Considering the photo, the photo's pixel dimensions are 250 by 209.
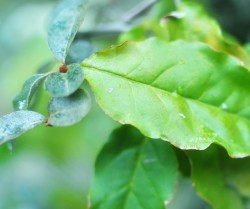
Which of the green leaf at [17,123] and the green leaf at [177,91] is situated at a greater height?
the green leaf at [17,123]

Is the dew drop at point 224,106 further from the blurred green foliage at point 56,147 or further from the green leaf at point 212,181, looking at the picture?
the blurred green foliage at point 56,147

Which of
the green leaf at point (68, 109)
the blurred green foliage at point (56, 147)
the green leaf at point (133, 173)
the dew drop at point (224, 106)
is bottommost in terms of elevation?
the blurred green foliage at point (56, 147)

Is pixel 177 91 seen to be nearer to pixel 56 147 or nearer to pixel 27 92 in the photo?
pixel 27 92

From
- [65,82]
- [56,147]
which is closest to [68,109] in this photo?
[65,82]

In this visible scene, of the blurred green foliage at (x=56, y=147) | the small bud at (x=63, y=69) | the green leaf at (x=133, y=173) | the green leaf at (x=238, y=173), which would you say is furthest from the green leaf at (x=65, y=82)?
the blurred green foliage at (x=56, y=147)

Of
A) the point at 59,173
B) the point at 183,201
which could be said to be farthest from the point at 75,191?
the point at 183,201

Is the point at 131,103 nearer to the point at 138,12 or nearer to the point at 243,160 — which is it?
the point at 243,160
